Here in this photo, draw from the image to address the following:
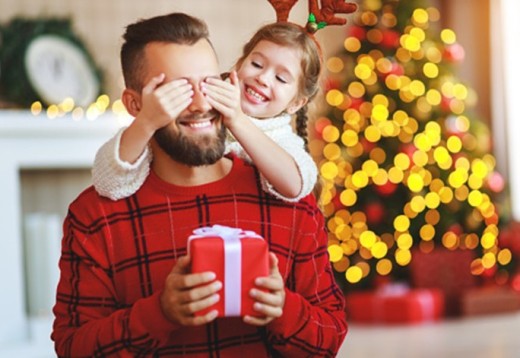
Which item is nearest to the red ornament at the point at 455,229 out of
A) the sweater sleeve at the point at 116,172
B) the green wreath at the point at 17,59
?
the green wreath at the point at 17,59

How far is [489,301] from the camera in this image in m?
6.31

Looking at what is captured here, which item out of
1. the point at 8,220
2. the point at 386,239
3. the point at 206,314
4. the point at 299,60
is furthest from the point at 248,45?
the point at 386,239

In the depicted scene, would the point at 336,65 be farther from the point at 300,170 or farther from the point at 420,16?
the point at 300,170

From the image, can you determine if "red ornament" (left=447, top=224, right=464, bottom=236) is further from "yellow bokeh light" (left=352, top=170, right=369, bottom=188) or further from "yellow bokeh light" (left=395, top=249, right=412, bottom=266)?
"yellow bokeh light" (left=352, top=170, right=369, bottom=188)

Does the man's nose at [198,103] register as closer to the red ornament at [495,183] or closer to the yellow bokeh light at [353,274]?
the yellow bokeh light at [353,274]

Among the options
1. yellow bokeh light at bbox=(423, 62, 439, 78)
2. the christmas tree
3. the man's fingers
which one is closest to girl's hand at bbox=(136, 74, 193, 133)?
the man's fingers

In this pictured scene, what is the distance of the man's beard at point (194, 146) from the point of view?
59.4 inches

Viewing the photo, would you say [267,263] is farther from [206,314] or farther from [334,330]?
[334,330]

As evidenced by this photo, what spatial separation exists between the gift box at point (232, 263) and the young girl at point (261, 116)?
0.18 meters

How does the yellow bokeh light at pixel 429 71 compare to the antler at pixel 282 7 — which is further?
the yellow bokeh light at pixel 429 71

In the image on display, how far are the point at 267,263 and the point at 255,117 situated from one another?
1.64ft

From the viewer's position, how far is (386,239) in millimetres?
6266

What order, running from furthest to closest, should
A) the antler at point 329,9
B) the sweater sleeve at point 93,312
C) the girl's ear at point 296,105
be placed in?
the girl's ear at point 296,105 < the antler at point 329,9 < the sweater sleeve at point 93,312

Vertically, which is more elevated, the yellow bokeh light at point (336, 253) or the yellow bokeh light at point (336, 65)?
the yellow bokeh light at point (336, 65)
